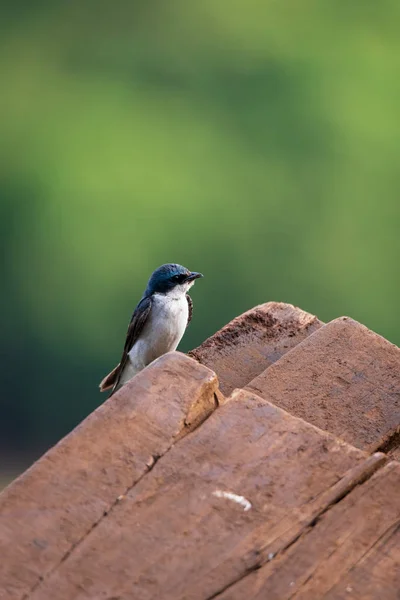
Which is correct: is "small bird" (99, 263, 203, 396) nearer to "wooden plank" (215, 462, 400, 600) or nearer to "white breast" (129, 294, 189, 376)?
"white breast" (129, 294, 189, 376)

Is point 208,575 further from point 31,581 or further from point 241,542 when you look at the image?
point 31,581

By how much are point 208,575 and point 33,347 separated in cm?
1526

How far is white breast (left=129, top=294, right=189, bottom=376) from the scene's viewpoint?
6434 mm

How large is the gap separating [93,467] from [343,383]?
1.15 meters

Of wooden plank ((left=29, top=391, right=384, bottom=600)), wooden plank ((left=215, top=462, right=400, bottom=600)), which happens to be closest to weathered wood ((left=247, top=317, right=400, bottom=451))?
wooden plank ((left=29, top=391, right=384, bottom=600))

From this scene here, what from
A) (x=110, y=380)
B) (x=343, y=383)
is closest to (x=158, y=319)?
(x=110, y=380)

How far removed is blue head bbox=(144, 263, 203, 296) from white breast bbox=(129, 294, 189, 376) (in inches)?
1.5

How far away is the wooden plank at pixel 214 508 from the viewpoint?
2.87 meters

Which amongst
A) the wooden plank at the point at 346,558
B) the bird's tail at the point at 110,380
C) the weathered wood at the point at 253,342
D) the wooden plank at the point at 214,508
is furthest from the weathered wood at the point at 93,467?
the bird's tail at the point at 110,380

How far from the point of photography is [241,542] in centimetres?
296

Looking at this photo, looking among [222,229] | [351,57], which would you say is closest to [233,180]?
[222,229]

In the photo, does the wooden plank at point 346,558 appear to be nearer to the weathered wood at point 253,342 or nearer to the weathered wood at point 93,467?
the weathered wood at point 93,467

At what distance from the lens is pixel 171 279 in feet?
21.1

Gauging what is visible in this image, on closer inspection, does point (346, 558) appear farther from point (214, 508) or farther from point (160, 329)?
point (160, 329)
